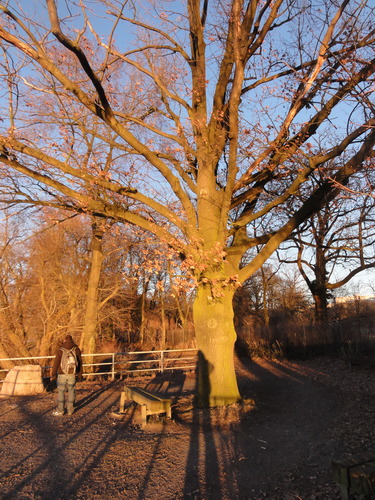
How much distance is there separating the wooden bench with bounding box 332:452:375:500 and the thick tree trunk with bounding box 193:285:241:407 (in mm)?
5442

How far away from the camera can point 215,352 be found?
343 inches

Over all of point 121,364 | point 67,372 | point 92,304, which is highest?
point 92,304

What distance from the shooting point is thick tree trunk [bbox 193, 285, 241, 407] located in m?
8.59

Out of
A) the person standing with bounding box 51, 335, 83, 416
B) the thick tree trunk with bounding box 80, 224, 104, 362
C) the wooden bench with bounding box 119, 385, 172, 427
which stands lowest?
the wooden bench with bounding box 119, 385, 172, 427

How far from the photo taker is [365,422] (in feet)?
22.8

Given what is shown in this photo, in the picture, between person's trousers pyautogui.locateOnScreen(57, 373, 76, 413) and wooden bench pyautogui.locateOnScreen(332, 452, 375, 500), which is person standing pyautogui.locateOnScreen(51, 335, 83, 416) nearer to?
person's trousers pyautogui.locateOnScreen(57, 373, 76, 413)

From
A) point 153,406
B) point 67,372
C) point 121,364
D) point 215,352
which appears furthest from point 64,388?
point 121,364

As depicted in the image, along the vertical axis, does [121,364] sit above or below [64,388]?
below

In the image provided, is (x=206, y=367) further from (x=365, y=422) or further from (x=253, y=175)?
(x=253, y=175)

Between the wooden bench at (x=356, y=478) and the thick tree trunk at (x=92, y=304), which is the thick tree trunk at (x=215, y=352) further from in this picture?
the thick tree trunk at (x=92, y=304)

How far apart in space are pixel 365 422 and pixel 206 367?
10.8 feet

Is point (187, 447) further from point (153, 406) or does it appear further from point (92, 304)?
point (92, 304)

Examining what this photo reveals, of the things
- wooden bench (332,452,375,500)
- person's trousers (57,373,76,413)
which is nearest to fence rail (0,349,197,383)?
person's trousers (57,373,76,413)

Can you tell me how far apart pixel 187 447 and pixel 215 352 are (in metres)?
2.75
